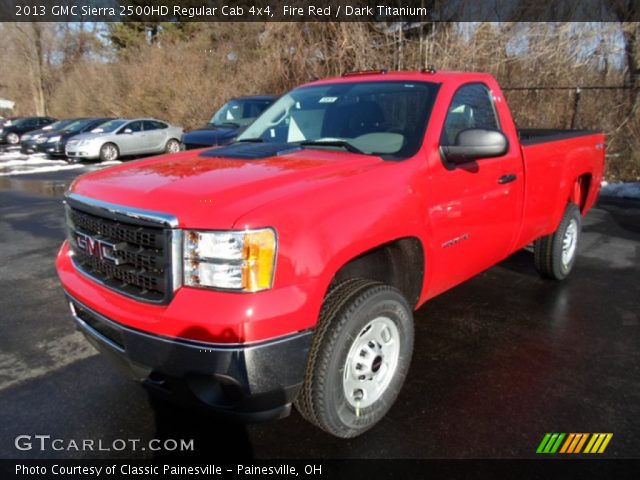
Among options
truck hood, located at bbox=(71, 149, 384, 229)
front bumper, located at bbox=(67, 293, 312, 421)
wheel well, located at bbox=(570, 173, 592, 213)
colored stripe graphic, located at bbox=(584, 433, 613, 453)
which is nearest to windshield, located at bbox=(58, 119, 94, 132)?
truck hood, located at bbox=(71, 149, 384, 229)

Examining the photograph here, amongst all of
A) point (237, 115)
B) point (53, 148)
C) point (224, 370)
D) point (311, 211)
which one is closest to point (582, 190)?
point (311, 211)

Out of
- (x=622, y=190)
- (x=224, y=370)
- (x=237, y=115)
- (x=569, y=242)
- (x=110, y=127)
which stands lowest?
(x=622, y=190)

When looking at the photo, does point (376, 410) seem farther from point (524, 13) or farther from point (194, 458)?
point (524, 13)

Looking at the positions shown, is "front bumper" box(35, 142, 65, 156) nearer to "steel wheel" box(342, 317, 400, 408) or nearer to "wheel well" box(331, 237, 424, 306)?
"wheel well" box(331, 237, 424, 306)

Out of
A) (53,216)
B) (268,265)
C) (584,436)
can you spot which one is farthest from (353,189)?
(53,216)

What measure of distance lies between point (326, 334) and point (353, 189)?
74 cm

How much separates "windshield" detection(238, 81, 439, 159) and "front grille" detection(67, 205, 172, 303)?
56.5 inches

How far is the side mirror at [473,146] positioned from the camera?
3041 millimetres

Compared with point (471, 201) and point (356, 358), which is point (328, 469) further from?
point (471, 201)

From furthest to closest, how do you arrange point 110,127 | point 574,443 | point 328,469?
point 110,127
point 574,443
point 328,469

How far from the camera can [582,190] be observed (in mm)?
5539

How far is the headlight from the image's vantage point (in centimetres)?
213

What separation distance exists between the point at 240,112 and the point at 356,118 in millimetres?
8389

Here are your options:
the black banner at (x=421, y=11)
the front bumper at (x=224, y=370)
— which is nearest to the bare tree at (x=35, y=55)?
the black banner at (x=421, y=11)
